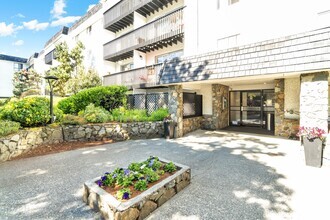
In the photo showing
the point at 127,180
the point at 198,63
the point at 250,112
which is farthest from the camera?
the point at 250,112

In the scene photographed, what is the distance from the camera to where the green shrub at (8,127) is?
5484mm

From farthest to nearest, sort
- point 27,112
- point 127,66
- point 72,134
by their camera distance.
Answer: point 127,66 → point 72,134 → point 27,112

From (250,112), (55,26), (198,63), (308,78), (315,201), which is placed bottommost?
(315,201)

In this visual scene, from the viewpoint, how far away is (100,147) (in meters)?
7.05

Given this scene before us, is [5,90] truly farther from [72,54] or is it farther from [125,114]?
[125,114]

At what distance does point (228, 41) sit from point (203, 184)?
874 cm

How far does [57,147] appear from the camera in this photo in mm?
6832

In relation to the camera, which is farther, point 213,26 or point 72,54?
point 72,54

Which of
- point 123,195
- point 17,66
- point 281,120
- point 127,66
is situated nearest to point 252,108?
point 281,120

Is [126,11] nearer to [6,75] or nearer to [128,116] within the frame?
[128,116]

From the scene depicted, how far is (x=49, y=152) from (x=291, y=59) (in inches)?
367

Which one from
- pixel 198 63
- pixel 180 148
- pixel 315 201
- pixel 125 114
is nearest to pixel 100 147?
pixel 125 114

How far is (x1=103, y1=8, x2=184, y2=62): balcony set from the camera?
1129 centimetres

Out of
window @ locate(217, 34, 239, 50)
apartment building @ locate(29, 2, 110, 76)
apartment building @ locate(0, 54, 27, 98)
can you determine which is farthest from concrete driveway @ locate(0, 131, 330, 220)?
apartment building @ locate(0, 54, 27, 98)
